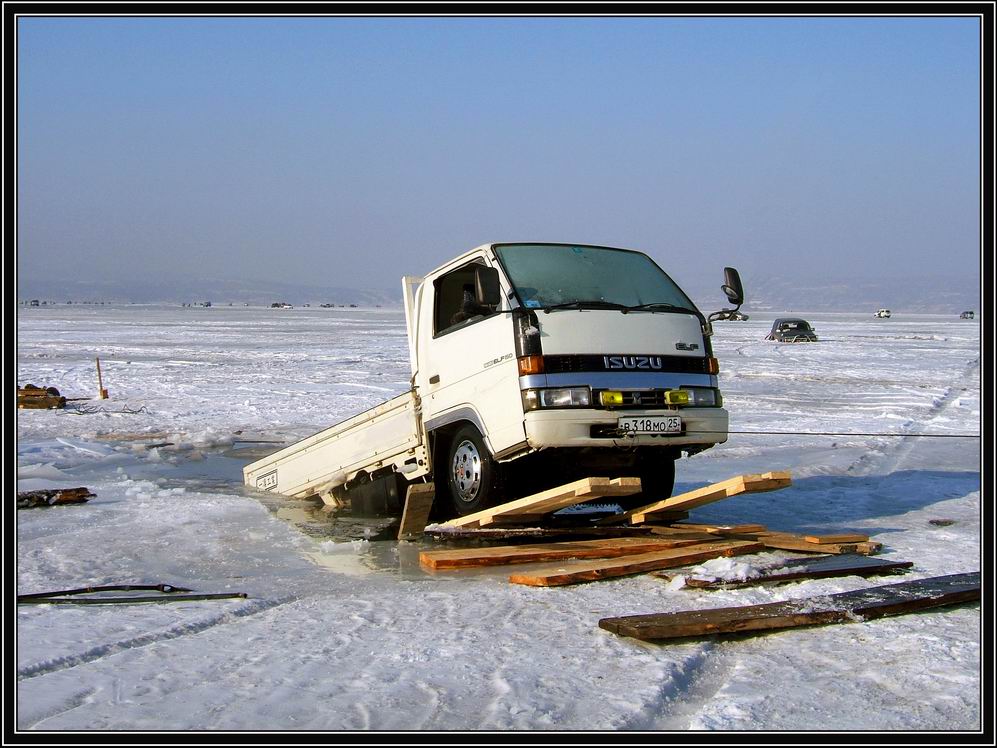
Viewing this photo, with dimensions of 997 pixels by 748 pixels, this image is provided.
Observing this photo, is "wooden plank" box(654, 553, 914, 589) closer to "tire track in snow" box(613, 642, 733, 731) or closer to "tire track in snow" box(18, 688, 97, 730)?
"tire track in snow" box(613, 642, 733, 731)

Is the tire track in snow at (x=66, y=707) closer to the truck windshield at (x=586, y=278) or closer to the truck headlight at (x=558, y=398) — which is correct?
the truck headlight at (x=558, y=398)

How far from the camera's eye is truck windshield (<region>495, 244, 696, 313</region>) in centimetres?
781

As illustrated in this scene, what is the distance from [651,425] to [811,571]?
62.1 inches

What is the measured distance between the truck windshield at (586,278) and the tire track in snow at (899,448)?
15.0 ft

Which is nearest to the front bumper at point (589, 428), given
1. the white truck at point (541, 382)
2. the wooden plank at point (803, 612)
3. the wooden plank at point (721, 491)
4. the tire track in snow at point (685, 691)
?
the white truck at point (541, 382)

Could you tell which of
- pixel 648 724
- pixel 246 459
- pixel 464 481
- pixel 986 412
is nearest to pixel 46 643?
pixel 648 724

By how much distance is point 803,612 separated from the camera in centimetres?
545

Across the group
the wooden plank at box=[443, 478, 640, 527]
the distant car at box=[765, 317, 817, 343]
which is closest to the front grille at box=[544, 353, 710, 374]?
the wooden plank at box=[443, 478, 640, 527]

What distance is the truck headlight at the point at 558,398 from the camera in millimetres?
7367

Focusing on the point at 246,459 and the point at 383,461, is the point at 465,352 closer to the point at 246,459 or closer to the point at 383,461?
the point at 383,461

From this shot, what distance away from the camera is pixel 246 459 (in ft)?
42.1

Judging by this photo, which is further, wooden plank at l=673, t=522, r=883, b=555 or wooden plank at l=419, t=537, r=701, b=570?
wooden plank at l=673, t=522, r=883, b=555

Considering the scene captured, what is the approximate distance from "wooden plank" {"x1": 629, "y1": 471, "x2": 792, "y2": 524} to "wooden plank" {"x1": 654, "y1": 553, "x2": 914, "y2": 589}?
651mm

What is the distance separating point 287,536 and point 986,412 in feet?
16.8
